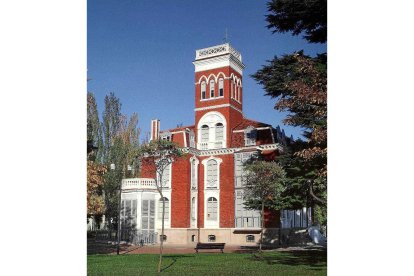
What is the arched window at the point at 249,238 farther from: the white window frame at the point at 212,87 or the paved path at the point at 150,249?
the white window frame at the point at 212,87

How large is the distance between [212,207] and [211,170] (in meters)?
0.32

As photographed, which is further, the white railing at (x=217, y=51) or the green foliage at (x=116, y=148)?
the green foliage at (x=116, y=148)

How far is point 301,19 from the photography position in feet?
15.5

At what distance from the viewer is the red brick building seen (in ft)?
15.0

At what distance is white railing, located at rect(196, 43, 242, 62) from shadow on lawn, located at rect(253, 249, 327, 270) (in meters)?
1.63

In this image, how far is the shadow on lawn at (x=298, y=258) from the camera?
4.38 metres

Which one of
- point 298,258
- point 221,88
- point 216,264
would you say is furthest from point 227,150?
point 298,258

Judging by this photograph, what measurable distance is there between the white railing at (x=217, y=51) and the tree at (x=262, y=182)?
0.91m

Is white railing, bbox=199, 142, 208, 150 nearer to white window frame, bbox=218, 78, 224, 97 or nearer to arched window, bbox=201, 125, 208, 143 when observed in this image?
arched window, bbox=201, 125, 208, 143

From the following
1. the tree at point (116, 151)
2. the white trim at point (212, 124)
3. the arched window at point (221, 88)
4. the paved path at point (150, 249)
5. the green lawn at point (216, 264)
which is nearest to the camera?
the green lawn at point (216, 264)

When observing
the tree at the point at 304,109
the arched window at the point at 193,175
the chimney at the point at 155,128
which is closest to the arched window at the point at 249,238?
the tree at the point at 304,109

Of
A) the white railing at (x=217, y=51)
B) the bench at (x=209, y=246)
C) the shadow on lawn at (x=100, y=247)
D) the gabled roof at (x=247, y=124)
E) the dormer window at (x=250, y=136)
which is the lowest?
the shadow on lawn at (x=100, y=247)

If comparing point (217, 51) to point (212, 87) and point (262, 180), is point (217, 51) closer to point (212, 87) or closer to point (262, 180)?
point (212, 87)

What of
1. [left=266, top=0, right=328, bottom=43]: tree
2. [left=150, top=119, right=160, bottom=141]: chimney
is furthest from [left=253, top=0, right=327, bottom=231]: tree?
[left=150, top=119, right=160, bottom=141]: chimney
